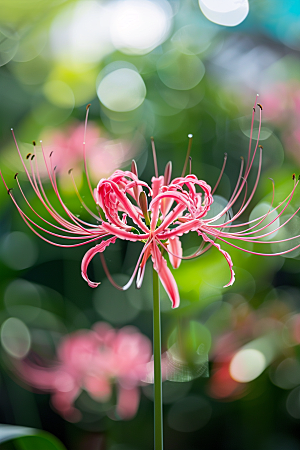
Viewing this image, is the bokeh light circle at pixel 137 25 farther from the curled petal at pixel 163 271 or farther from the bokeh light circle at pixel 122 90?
the curled petal at pixel 163 271

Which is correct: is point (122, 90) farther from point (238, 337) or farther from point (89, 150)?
point (238, 337)

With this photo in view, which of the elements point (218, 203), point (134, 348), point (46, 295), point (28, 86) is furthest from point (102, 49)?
point (134, 348)

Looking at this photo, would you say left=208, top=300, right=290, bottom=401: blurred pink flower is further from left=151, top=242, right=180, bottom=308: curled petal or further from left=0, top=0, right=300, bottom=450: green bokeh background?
left=151, top=242, right=180, bottom=308: curled petal

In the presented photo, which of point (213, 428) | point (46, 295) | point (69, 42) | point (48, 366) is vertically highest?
point (69, 42)

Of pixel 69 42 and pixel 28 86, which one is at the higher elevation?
pixel 69 42

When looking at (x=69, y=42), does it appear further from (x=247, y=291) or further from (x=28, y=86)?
(x=247, y=291)
